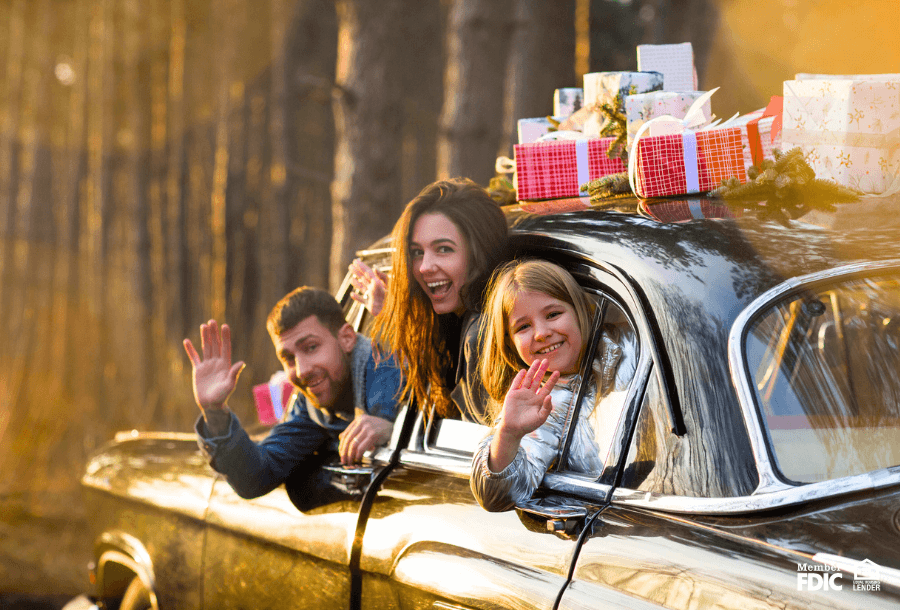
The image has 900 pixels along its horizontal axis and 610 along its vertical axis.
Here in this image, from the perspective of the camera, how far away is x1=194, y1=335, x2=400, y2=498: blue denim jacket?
9.78 feet

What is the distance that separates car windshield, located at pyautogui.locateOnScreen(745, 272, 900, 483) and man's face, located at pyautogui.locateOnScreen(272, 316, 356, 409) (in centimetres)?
165

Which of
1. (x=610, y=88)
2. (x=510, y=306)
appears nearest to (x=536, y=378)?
(x=510, y=306)

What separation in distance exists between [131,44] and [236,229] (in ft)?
15.2

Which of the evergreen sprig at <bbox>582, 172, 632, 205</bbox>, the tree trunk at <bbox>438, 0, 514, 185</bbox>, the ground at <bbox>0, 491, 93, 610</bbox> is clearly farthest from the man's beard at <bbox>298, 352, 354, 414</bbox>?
the ground at <bbox>0, 491, 93, 610</bbox>

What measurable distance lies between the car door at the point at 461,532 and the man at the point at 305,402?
29 cm

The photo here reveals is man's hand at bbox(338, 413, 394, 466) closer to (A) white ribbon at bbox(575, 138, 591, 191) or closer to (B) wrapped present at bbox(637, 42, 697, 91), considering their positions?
(A) white ribbon at bbox(575, 138, 591, 191)

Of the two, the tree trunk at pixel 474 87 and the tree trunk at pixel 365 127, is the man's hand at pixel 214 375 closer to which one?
the tree trunk at pixel 365 127

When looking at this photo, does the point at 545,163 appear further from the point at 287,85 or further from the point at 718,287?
the point at 287,85

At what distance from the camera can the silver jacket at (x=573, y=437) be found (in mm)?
2113

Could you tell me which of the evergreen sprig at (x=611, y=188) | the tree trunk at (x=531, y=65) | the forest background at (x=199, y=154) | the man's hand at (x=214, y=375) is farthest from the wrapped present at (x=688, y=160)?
the forest background at (x=199, y=154)

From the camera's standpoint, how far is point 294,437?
3131 millimetres

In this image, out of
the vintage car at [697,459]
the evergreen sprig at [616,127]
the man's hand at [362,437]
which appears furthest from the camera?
the evergreen sprig at [616,127]

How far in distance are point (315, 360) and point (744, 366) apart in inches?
65.9

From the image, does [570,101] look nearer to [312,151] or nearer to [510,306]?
[510,306]
